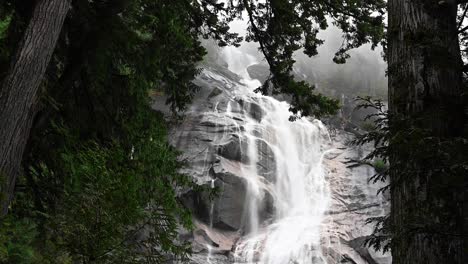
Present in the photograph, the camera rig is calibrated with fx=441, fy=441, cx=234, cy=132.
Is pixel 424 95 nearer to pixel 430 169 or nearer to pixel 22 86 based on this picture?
pixel 430 169

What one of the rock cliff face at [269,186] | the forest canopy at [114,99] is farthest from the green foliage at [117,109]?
the rock cliff face at [269,186]

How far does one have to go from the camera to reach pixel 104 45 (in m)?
5.71

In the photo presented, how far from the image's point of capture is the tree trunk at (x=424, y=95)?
2.87 meters

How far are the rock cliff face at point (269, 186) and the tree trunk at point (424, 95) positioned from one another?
534 inches

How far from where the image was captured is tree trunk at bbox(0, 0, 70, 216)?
13.0 ft

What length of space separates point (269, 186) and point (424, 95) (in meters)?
19.7

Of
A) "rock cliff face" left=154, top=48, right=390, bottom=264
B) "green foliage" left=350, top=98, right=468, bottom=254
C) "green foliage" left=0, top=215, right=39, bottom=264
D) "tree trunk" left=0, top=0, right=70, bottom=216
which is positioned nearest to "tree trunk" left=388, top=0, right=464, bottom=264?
"green foliage" left=350, top=98, right=468, bottom=254

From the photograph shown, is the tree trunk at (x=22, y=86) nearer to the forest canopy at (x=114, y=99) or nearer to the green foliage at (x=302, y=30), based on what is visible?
the forest canopy at (x=114, y=99)

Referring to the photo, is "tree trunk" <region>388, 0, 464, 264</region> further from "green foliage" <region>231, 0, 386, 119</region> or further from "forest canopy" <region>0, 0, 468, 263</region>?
"green foliage" <region>231, 0, 386, 119</region>

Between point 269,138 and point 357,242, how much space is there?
8877 mm

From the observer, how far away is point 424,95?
10.8 feet

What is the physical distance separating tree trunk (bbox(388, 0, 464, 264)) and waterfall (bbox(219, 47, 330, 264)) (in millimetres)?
14881

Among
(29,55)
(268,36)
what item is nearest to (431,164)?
(29,55)

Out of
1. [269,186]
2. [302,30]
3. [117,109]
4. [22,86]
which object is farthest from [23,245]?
[269,186]
